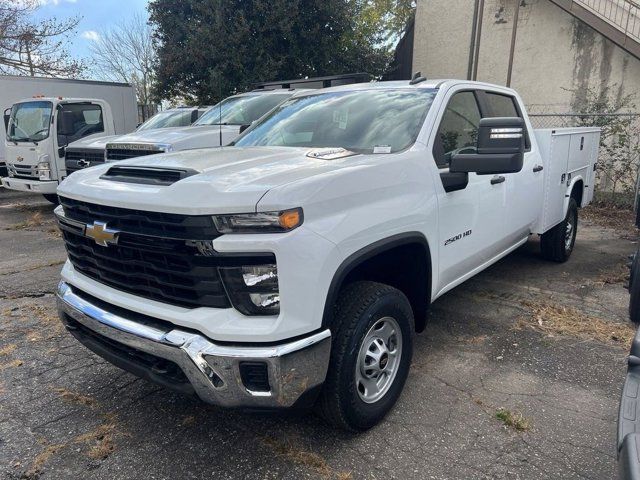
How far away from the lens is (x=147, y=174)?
8.64 ft

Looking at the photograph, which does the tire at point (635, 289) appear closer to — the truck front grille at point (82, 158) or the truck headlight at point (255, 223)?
the truck headlight at point (255, 223)

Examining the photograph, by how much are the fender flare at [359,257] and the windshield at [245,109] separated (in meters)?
5.17

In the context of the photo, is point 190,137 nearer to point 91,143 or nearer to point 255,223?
point 91,143

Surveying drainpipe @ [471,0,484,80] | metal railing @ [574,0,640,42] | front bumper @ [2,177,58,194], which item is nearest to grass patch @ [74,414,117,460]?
front bumper @ [2,177,58,194]

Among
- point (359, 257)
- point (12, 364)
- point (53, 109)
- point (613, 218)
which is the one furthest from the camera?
Answer: point (53, 109)

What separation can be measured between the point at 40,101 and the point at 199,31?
5.76m

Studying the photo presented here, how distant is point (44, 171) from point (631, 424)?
10.3 meters

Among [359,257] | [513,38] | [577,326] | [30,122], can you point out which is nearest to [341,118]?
[359,257]

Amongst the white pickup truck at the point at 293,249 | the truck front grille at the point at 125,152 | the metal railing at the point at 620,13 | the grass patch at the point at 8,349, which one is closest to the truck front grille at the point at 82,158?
the truck front grille at the point at 125,152

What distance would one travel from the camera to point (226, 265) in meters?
2.14

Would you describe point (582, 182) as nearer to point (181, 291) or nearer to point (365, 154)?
point (365, 154)

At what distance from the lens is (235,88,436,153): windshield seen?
10.5ft

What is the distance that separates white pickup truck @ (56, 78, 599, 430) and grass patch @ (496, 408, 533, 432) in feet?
2.04

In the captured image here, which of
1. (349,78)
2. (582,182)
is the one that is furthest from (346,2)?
A: (582,182)
